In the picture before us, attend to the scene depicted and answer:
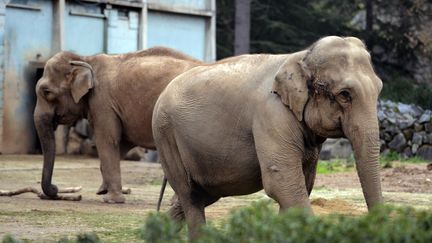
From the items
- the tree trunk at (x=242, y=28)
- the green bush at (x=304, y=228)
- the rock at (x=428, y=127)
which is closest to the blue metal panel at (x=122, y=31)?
the tree trunk at (x=242, y=28)

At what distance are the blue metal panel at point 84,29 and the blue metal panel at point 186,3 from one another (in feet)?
4.70

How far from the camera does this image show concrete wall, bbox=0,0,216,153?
23703mm

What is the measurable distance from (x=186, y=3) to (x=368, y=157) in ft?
62.4

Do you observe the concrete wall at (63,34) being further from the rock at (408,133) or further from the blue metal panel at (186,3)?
the rock at (408,133)

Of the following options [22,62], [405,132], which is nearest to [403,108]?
[405,132]

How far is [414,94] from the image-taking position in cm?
2817

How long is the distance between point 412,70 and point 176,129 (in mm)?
27542

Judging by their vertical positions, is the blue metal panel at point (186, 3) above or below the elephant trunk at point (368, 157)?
below

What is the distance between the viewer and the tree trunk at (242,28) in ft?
106

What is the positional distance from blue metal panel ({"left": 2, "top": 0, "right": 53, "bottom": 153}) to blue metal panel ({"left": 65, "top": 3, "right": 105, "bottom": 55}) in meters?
0.49

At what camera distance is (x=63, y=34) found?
80.0 ft

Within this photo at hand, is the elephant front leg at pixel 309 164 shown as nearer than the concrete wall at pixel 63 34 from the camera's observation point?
Yes

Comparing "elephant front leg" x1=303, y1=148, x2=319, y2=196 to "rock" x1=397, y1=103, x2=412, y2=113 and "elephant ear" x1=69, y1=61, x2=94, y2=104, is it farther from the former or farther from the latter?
"rock" x1=397, y1=103, x2=412, y2=113

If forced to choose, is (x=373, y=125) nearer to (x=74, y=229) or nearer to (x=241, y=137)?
(x=241, y=137)
